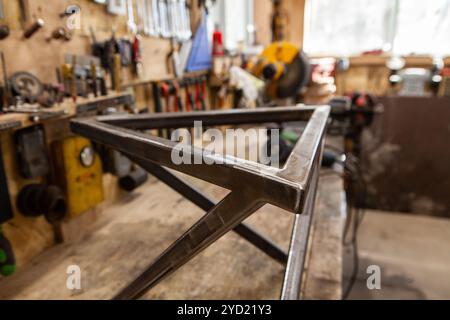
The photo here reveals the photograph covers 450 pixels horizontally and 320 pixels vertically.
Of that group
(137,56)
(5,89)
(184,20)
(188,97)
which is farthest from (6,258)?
(184,20)

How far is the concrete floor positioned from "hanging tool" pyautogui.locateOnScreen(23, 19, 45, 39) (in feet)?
6.30

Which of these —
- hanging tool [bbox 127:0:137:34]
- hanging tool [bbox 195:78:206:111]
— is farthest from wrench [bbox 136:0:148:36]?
hanging tool [bbox 195:78:206:111]

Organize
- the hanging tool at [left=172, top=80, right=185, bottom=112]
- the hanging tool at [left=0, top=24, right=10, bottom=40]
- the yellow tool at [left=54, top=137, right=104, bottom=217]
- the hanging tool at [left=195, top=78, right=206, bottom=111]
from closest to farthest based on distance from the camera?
the hanging tool at [left=0, top=24, right=10, bottom=40]
the yellow tool at [left=54, top=137, right=104, bottom=217]
the hanging tool at [left=172, top=80, right=185, bottom=112]
the hanging tool at [left=195, top=78, right=206, bottom=111]

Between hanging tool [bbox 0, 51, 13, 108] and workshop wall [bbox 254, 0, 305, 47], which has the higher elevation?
workshop wall [bbox 254, 0, 305, 47]

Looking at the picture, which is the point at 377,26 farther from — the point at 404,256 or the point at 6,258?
the point at 6,258

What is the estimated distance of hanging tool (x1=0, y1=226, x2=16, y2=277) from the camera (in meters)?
0.84

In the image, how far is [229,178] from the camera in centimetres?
46

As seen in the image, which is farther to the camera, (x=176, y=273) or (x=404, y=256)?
(x=404, y=256)

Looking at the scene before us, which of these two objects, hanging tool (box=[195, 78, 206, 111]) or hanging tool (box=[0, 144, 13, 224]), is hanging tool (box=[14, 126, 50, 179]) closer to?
hanging tool (box=[0, 144, 13, 224])

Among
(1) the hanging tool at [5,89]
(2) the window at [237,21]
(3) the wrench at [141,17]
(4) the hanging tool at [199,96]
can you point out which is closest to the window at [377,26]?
(2) the window at [237,21]

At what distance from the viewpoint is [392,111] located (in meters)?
2.84

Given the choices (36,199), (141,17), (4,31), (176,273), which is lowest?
(176,273)

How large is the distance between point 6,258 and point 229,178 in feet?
2.35

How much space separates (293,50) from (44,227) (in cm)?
184
